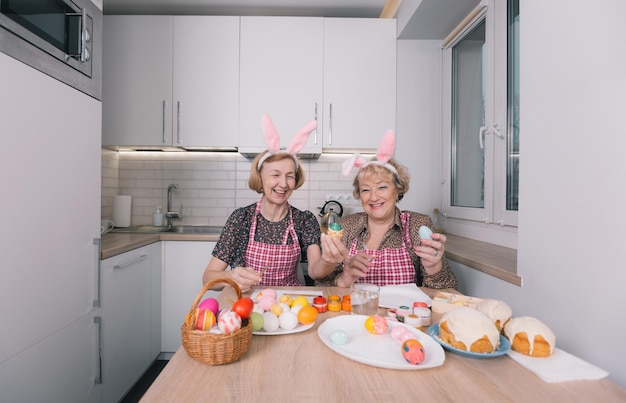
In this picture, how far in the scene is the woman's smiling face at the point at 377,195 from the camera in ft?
5.56

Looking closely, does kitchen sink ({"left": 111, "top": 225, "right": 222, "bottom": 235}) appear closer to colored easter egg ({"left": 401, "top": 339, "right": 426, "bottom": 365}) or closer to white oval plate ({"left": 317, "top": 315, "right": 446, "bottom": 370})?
white oval plate ({"left": 317, "top": 315, "right": 446, "bottom": 370})

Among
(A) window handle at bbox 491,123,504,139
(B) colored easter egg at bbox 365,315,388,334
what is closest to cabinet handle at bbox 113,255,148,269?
(B) colored easter egg at bbox 365,315,388,334

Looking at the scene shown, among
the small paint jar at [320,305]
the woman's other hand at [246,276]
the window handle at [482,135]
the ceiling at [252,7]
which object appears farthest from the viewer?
the ceiling at [252,7]

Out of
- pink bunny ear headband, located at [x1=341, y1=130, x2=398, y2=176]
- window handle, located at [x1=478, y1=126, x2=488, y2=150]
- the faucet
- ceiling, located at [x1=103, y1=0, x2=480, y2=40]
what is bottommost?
the faucet

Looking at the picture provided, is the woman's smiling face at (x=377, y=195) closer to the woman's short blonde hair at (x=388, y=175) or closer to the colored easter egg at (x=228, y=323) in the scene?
the woman's short blonde hair at (x=388, y=175)

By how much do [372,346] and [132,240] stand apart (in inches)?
74.9

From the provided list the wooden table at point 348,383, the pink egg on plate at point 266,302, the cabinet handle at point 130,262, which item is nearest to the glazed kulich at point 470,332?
the wooden table at point 348,383

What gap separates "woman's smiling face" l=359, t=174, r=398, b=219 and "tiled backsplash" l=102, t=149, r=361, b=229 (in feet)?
4.63

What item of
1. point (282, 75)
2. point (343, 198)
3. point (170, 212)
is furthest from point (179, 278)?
point (282, 75)

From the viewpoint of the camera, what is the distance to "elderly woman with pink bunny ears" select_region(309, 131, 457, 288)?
161cm

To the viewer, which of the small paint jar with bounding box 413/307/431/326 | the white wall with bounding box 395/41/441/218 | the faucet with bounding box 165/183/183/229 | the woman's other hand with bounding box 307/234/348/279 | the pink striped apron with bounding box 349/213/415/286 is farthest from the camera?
the faucet with bounding box 165/183/183/229

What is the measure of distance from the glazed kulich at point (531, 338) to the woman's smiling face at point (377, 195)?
90 cm

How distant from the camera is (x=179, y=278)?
2611 millimetres

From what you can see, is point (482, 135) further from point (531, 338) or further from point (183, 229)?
point (183, 229)
